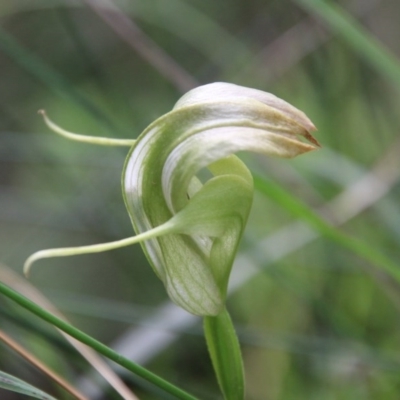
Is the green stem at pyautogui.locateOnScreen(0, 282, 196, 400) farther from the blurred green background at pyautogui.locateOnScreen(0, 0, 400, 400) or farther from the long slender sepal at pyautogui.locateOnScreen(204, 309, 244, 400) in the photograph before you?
the blurred green background at pyautogui.locateOnScreen(0, 0, 400, 400)

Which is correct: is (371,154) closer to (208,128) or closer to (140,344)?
(140,344)

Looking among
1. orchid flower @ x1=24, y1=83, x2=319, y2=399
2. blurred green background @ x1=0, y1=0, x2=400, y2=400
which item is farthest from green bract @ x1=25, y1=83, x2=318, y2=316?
blurred green background @ x1=0, y1=0, x2=400, y2=400

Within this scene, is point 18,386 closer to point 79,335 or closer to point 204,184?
point 79,335

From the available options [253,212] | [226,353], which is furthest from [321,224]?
[253,212]

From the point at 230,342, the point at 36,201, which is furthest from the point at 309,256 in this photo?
the point at 230,342

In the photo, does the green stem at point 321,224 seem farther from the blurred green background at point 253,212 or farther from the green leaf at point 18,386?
the green leaf at point 18,386

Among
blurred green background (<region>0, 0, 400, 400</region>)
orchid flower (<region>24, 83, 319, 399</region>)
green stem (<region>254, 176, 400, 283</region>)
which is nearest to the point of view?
orchid flower (<region>24, 83, 319, 399</region>)
